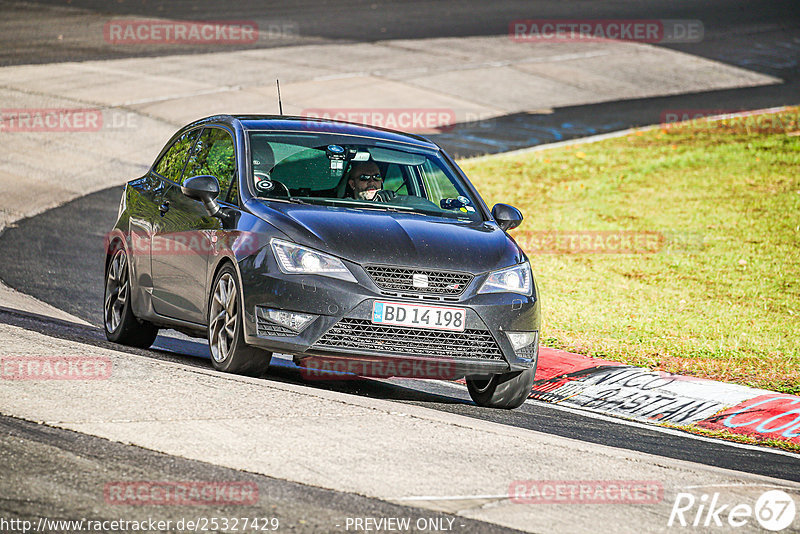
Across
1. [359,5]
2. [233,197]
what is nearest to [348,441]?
[233,197]

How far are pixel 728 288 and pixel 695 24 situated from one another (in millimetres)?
Result: 26742

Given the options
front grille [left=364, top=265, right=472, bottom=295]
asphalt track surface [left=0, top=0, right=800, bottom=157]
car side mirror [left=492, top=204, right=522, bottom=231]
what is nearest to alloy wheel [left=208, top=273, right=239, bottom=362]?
front grille [left=364, top=265, right=472, bottom=295]

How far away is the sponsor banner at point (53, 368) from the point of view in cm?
702

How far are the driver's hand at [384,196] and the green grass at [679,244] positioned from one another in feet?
8.99

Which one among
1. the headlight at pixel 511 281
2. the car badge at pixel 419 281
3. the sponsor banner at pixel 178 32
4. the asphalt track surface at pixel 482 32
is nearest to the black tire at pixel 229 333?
the car badge at pixel 419 281

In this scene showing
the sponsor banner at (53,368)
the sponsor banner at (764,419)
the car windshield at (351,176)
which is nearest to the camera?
the sponsor banner at (53,368)

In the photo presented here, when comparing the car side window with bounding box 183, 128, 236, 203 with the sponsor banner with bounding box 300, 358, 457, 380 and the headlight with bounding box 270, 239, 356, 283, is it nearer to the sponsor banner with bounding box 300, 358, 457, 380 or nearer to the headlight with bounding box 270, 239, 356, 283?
the headlight with bounding box 270, 239, 356, 283

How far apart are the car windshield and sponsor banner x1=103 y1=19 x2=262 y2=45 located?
22857mm

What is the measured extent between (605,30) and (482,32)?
4.20 meters

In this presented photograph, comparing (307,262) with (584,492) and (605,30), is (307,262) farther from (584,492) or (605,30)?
(605,30)

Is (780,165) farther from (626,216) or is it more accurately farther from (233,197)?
(233,197)

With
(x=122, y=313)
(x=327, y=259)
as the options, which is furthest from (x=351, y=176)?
(x=122, y=313)

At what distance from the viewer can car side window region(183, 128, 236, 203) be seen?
8.53 meters

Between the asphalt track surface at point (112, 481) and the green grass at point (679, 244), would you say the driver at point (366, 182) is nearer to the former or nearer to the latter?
the green grass at point (679, 244)
